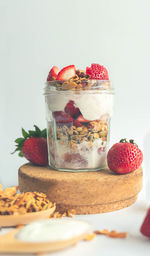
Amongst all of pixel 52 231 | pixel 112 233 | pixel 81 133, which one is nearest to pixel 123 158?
pixel 81 133

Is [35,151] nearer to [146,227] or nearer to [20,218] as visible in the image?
[20,218]

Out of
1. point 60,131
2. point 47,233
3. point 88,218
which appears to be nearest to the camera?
point 47,233

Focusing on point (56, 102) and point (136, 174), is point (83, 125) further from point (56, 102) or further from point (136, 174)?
point (136, 174)

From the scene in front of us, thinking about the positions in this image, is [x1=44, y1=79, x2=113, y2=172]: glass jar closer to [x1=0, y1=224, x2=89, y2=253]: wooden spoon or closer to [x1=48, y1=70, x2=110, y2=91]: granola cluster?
[x1=48, y1=70, x2=110, y2=91]: granola cluster

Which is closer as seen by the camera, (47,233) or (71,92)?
(47,233)

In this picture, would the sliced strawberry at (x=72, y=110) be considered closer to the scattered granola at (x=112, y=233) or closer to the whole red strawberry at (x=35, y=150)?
the whole red strawberry at (x=35, y=150)

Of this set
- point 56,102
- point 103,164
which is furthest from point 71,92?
point 103,164

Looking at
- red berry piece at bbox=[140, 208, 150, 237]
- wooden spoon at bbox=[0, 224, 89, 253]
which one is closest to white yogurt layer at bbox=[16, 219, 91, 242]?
wooden spoon at bbox=[0, 224, 89, 253]
